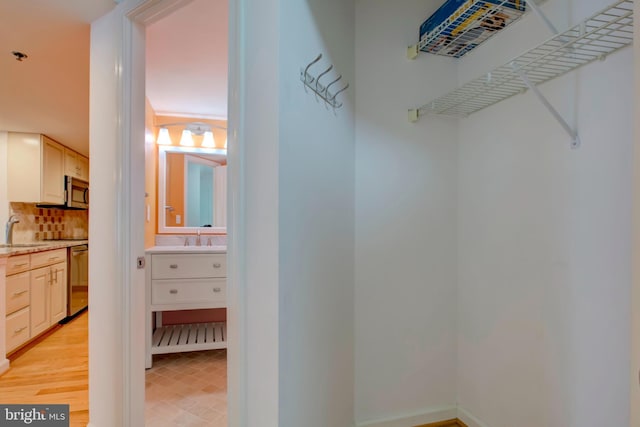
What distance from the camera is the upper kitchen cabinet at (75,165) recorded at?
174 inches

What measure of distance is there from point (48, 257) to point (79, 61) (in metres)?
2.18

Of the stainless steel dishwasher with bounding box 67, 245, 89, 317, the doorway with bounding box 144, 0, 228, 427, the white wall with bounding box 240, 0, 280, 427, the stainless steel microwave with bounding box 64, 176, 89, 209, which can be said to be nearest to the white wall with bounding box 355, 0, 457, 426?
the white wall with bounding box 240, 0, 280, 427

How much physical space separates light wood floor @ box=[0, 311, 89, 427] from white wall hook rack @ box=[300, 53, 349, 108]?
2.09 m

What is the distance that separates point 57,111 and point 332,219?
127 inches

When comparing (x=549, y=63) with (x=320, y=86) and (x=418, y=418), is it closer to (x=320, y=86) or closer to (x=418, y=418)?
(x=320, y=86)

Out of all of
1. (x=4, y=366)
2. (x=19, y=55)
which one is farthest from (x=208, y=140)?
(x=4, y=366)

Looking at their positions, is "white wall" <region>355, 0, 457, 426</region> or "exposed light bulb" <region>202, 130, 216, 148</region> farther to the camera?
"exposed light bulb" <region>202, 130, 216, 148</region>

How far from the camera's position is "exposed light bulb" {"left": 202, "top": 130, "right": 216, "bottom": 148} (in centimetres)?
314

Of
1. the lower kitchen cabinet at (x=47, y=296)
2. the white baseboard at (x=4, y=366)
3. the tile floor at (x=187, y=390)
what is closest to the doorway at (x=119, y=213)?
the tile floor at (x=187, y=390)

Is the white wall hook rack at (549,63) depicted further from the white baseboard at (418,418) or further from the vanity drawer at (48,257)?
the vanity drawer at (48,257)

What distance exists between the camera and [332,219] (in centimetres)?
131

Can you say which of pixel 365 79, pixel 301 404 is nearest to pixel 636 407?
pixel 301 404

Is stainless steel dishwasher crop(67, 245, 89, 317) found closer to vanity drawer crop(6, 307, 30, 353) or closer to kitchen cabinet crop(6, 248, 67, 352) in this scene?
kitchen cabinet crop(6, 248, 67, 352)

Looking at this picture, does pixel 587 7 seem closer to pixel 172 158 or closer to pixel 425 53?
pixel 425 53
